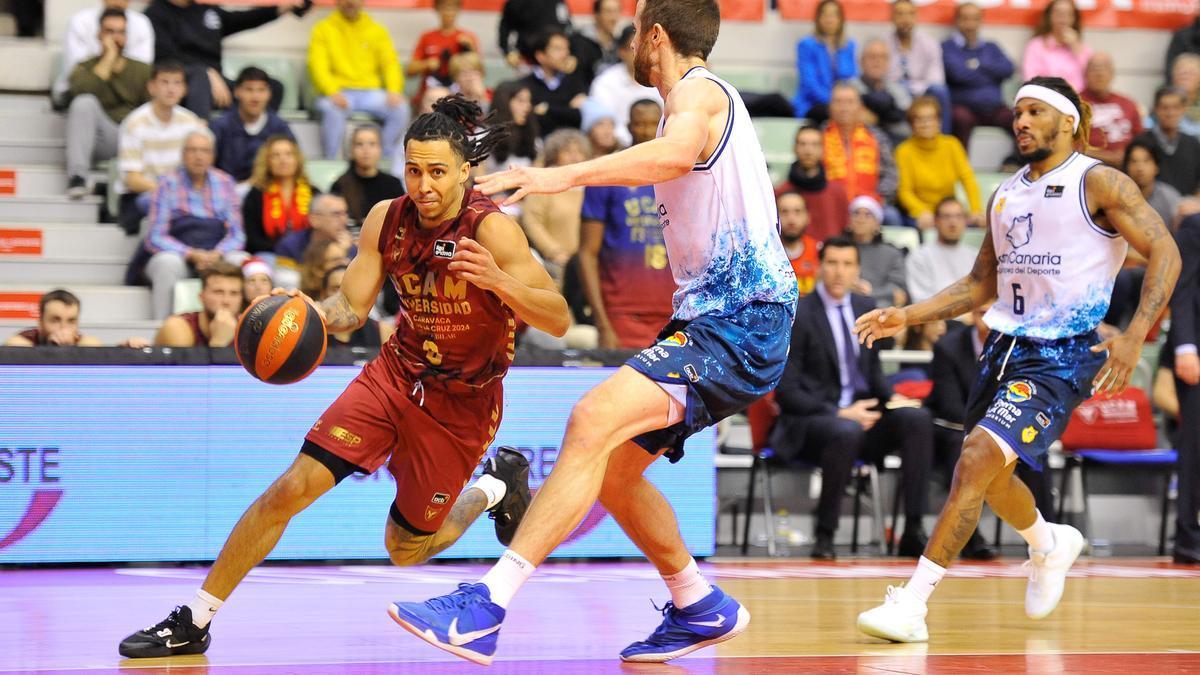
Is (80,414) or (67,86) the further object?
(67,86)

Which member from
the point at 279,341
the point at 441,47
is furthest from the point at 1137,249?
the point at 441,47

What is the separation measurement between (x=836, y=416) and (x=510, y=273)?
16.1ft

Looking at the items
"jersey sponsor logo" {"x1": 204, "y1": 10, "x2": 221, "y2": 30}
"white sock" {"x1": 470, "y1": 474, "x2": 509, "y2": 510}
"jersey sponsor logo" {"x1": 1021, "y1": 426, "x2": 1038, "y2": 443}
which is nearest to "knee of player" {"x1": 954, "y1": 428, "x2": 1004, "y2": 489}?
"jersey sponsor logo" {"x1": 1021, "y1": 426, "x2": 1038, "y2": 443}

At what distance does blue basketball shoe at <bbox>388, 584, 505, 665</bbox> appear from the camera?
14.2ft

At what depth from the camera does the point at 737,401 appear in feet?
16.3

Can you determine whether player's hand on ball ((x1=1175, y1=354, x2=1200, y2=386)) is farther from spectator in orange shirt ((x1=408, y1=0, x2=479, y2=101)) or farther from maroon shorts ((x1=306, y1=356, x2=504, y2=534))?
spectator in orange shirt ((x1=408, y1=0, x2=479, y2=101))

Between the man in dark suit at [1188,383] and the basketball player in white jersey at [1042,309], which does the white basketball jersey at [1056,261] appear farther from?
the man in dark suit at [1188,383]

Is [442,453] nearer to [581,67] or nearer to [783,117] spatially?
[581,67]

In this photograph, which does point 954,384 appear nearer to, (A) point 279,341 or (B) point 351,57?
(B) point 351,57

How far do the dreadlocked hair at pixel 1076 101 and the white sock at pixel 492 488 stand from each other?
279 cm

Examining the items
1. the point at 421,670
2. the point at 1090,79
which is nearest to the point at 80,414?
the point at 421,670

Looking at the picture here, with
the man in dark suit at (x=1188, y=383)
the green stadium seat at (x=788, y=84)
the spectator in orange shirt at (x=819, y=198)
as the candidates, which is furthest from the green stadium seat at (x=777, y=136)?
the man in dark suit at (x=1188, y=383)

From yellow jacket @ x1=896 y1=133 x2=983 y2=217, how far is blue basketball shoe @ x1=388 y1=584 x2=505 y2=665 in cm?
942

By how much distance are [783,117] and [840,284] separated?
13.8 feet
